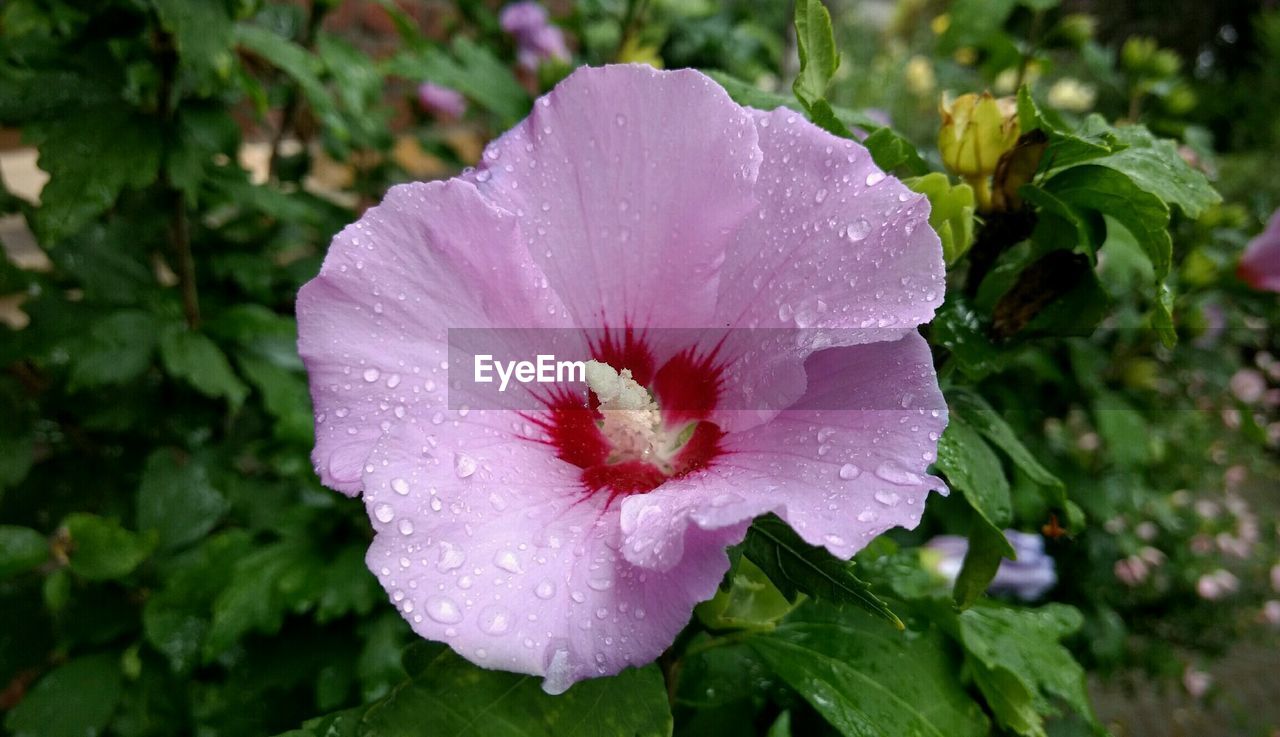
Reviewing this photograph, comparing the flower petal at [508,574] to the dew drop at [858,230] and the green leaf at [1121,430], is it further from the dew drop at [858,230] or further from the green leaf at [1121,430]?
the green leaf at [1121,430]

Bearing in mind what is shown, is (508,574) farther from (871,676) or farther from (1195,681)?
(1195,681)

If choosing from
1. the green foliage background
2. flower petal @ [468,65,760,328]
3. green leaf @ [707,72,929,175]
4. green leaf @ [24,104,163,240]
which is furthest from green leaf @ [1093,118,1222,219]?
green leaf @ [24,104,163,240]

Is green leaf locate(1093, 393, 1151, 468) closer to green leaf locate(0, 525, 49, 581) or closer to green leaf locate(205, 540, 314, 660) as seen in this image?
green leaf locate(205, 540, 314, 660)

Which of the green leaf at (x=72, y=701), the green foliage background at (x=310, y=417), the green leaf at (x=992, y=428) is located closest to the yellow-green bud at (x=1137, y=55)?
the green foliage background at (x=310, y=417)

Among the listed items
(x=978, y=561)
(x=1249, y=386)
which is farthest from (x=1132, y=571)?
(x=978, y=561)

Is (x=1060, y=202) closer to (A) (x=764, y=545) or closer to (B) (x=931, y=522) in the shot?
(A) (x=764, y=545)

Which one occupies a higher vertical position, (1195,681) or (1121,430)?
(1121,430)
